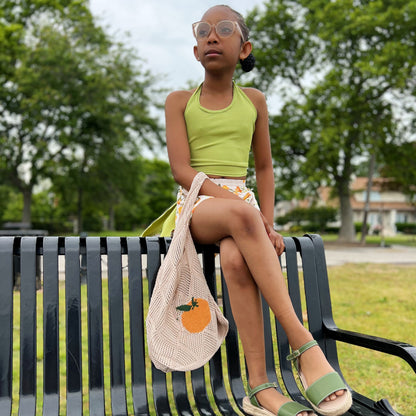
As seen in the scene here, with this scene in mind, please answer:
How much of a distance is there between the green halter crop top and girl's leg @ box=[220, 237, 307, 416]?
43 centimetres

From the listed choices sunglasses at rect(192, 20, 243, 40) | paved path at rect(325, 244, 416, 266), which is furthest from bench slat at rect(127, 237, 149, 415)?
paved path at rect(325, 244, 416, 266)

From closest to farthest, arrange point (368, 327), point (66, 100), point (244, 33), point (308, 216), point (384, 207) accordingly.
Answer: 1. point (244, 33)
2. point (368, 327)
3. point (66, 100)
4. point (308, 216)
5. point (384, 207)

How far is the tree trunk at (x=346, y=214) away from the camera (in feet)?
76.6

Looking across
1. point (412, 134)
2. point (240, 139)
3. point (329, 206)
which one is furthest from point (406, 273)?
point (329, 206)

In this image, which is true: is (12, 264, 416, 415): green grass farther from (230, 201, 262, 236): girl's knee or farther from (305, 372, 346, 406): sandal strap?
(305, 372, 346, 406): sandal strap

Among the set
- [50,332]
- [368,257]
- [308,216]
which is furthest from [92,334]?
[308,216]

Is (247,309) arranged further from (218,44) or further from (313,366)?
(218,44)

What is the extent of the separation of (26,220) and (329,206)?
34.3m

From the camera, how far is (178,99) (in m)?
2.19

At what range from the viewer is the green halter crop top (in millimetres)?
2152

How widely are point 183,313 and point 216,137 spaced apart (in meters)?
0.78

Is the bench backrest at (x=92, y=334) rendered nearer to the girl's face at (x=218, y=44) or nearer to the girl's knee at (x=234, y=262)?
the girl's knee at (x=234, y=262)

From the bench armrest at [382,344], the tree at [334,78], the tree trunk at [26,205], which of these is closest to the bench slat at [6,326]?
the bench armrest at [382,344]

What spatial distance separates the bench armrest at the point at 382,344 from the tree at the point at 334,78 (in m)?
17.9
